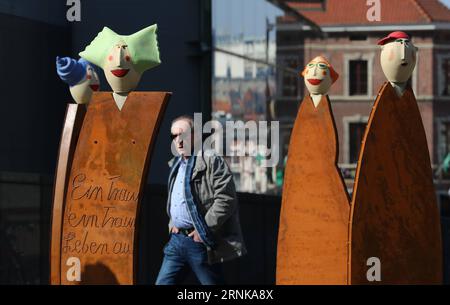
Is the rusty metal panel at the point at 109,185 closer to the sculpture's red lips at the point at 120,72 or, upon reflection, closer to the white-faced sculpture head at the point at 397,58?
the sculpture's red lips at the point at 120,72

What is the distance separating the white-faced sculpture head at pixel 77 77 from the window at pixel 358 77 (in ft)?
124

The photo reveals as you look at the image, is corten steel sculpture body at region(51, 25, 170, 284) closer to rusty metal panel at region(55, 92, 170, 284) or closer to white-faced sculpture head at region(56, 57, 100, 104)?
rusty metal panel at region(55, 92, 170, 284)

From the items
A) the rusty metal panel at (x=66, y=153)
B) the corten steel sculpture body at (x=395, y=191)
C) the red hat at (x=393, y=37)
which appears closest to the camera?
the corten steel sculpture body at (x=395, y=191)

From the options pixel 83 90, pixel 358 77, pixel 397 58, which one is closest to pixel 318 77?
pixel 397 58

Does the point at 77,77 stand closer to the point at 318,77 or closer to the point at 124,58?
the point at 124,58

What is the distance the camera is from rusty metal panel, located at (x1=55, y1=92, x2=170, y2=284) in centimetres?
712

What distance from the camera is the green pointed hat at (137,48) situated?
23.6ft

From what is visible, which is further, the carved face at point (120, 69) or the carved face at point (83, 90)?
the carved face at point (83, 90)

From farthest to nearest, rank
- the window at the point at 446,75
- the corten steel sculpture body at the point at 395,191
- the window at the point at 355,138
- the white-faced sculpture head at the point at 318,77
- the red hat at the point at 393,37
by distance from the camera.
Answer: the window at the point at 446,75, the window at the point at 355,138, the white-faced sculpture head at the point at 318,77, the red hat at the point at 393,37, the corten steel sculpture body at the point at 395,191

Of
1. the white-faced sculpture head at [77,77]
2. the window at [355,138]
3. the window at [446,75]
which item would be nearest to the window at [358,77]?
the window at [355,138]

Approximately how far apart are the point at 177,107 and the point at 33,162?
2.41 meters

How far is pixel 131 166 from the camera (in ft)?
23.4

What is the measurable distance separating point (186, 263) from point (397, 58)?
1992mm

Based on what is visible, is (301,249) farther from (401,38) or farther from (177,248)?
(401,38)
